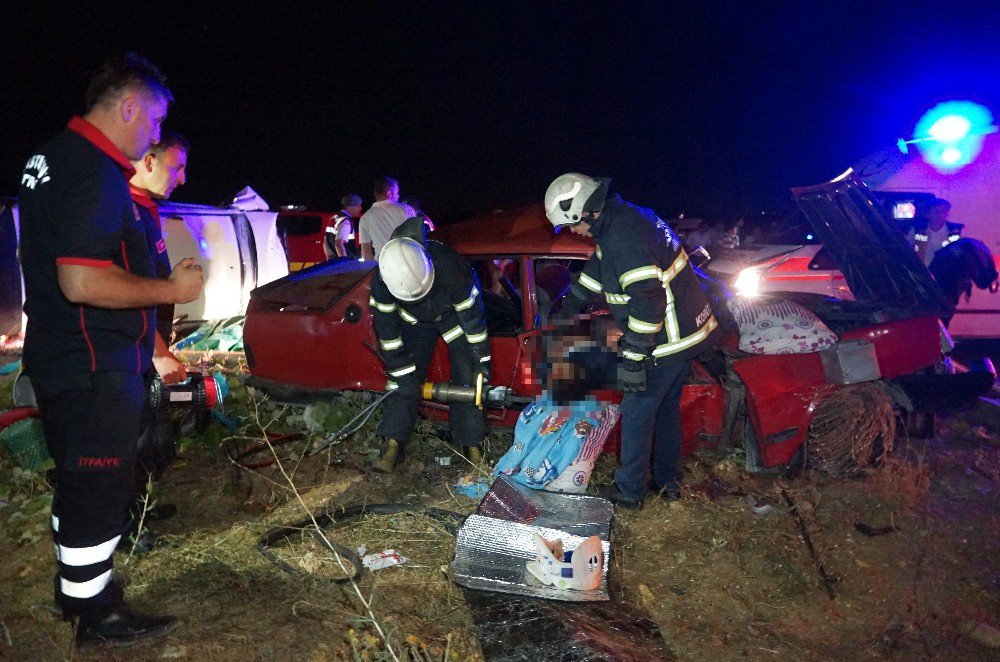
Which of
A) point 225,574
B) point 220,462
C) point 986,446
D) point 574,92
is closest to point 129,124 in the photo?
point 225,574

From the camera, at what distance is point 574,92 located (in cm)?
2433

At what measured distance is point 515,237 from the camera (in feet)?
13.9

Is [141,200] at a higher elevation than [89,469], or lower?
higher

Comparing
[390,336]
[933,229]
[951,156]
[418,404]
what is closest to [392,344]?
[390,336]

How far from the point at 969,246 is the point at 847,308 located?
299cm

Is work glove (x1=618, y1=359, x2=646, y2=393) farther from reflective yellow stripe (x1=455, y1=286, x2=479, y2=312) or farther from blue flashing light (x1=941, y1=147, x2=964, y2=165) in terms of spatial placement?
blue flashing light (x1=941, y1=147, x2=964, y2=165)

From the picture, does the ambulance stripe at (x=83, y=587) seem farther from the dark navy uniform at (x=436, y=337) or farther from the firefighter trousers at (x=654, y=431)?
the firefighter trousers at (x=654, y=431)

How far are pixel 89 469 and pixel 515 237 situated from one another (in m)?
2.76

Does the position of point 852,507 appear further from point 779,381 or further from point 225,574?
point 225,574

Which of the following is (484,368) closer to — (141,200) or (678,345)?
(678,345)

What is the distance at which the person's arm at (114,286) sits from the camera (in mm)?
2049

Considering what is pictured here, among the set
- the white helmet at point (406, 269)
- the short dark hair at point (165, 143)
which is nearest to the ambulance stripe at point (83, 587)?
the short dark hair at point (165, 143)

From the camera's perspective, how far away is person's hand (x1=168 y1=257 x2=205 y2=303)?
7.39 feet

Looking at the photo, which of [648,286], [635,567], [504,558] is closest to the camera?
[504,558]
